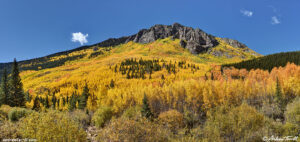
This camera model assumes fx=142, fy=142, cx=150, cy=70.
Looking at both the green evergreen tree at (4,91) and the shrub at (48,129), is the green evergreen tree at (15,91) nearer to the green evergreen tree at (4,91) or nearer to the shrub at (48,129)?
the green evergreen tree at (4,91)

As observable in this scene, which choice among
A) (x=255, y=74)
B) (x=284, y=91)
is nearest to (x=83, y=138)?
(x=284, y=91)

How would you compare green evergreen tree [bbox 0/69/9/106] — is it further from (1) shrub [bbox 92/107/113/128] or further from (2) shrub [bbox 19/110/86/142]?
(2) shrub [bbox 19/110/86/142]

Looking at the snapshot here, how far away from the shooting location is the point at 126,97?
7619 cm

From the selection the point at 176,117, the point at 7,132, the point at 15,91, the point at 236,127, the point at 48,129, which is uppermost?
the point at 15,91

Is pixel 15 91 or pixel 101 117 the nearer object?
pixel 15 91

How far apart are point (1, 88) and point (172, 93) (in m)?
69.4

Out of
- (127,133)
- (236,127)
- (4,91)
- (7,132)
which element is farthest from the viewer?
(4,91)

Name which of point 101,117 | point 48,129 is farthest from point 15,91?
point 48,129

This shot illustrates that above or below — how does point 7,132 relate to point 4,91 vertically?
below

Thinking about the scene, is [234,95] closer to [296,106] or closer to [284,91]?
[284,91]

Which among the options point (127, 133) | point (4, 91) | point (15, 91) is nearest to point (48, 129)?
point (127, 133)

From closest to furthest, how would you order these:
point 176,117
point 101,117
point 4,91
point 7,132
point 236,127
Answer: point 7,132 < point 236,127 < point 176,117 < point 4,91 < point 101,117

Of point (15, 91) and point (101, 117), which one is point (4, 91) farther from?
point (101, 117)

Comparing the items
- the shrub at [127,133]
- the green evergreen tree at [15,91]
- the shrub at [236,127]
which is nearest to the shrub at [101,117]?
the green evergreen tree at [15,91]
